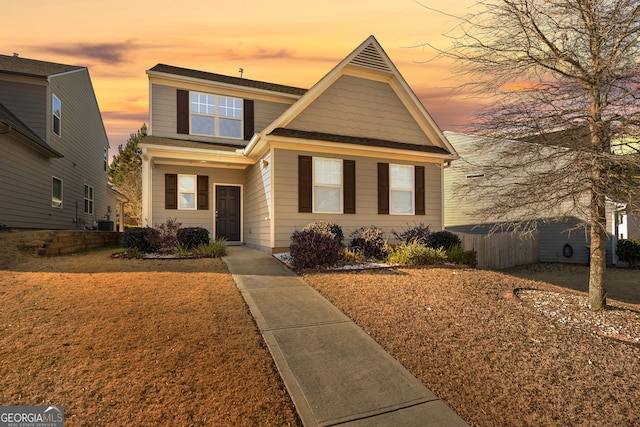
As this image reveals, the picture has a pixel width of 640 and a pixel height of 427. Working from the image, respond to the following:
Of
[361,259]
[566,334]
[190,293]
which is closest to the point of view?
[566,334]

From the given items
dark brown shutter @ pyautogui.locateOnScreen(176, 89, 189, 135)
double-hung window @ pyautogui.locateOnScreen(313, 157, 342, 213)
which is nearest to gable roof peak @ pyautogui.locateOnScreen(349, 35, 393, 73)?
double-hung window @ pyautogui.locateOnScreen(313, 157, 342, 213)

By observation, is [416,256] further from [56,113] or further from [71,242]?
[56,113]

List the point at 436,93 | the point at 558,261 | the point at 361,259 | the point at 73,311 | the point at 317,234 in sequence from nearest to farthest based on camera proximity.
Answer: the point at 73,311
the point at 436,93
the point at 317,234
the point at 361,259
the point at 558,261

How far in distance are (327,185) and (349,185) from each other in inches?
28.2

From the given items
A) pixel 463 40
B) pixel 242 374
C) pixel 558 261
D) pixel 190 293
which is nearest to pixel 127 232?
pixel 190 293

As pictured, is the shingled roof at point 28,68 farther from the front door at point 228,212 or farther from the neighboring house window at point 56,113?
the front door at point 228,212

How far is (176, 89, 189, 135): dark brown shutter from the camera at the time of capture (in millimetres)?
12398

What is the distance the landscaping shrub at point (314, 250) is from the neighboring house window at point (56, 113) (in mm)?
11900

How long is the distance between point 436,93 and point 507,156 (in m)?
1.82

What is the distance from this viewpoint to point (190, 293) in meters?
5.40

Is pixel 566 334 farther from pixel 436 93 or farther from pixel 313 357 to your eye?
pixel 436 93

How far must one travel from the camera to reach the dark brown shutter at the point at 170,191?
39.8ft

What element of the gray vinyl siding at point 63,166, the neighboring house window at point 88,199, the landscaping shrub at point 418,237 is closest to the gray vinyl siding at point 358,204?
the landscaping shrub at point 418,237

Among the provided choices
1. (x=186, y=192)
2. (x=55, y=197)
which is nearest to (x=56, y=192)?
(x=55, y=197)
